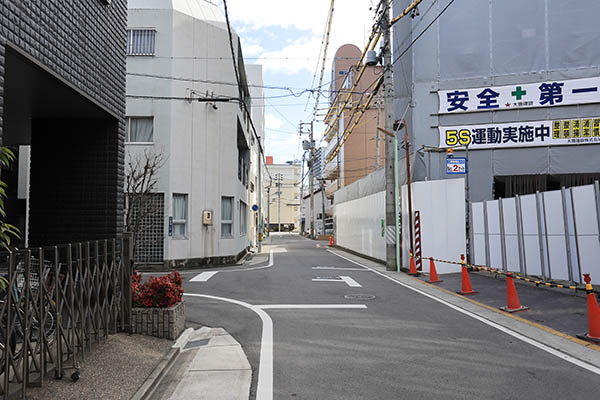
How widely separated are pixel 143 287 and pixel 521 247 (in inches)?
447

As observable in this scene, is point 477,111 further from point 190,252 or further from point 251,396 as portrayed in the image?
point 251,396

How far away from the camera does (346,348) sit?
6324 mm

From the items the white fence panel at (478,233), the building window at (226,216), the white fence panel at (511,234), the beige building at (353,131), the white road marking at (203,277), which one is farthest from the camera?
the beige building at (353,131)

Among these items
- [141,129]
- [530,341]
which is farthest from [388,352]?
[141,129]

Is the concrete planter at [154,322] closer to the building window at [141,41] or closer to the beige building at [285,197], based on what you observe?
the building window at [141,41]

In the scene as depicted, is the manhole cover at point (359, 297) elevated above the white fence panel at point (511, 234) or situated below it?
below

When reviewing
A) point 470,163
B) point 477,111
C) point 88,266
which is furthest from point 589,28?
point 88,266

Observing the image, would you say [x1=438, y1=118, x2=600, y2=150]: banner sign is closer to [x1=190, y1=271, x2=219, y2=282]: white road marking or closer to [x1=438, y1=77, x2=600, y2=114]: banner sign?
[x1=438, y1=77, x2=600, y2=114]: banner sign

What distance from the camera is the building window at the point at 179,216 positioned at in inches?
727

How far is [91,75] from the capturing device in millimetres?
5801

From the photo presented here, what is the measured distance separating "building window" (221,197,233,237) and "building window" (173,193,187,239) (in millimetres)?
2248

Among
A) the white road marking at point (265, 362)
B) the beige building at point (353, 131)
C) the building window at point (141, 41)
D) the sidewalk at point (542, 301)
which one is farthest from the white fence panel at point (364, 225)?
the white road marking at point (265, 362)

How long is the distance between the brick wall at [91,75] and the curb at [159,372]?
1963mm

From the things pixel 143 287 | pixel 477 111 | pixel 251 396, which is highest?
pixel 477 111
